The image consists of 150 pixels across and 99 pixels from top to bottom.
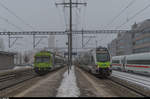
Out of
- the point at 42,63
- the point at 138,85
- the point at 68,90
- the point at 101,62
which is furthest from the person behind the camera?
the point at 42,63

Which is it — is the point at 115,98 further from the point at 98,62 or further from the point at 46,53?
the point at 46,53

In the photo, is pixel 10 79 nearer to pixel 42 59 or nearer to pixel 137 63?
pixel 42 59

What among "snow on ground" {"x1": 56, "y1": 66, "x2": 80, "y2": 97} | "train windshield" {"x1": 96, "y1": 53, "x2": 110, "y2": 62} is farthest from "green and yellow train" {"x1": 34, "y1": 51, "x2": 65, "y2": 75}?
"snow on ground" {"x1": 56, "y1": 66, "x2": 80, "y2": 97}

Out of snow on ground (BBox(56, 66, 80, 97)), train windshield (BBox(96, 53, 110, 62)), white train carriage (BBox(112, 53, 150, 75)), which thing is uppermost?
train windshield (BBox(96, 53, 110, 62))

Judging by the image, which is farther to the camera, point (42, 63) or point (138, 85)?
point (42, 63)

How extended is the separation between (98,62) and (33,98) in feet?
37.8

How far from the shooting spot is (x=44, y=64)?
24.7 metres

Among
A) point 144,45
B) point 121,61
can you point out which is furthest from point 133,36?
point 121,61

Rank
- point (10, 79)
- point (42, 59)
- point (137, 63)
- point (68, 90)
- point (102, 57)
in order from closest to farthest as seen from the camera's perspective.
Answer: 1. point (68, 90)
2. point (10, 79)
3. point (102, 57)
4. point (42, 59)
5. point (137, 63)

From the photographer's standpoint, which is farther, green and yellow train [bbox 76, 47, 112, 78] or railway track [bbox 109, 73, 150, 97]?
green and yellow train [bbox 76, 47, 112, 78]

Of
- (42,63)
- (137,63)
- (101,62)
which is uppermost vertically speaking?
(101,62)

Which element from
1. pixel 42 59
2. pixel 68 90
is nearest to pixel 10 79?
pixel 42 59

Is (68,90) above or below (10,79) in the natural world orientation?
above

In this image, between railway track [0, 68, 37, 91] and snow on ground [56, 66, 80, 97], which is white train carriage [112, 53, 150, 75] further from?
railway track [0, 68, 37, 91]
